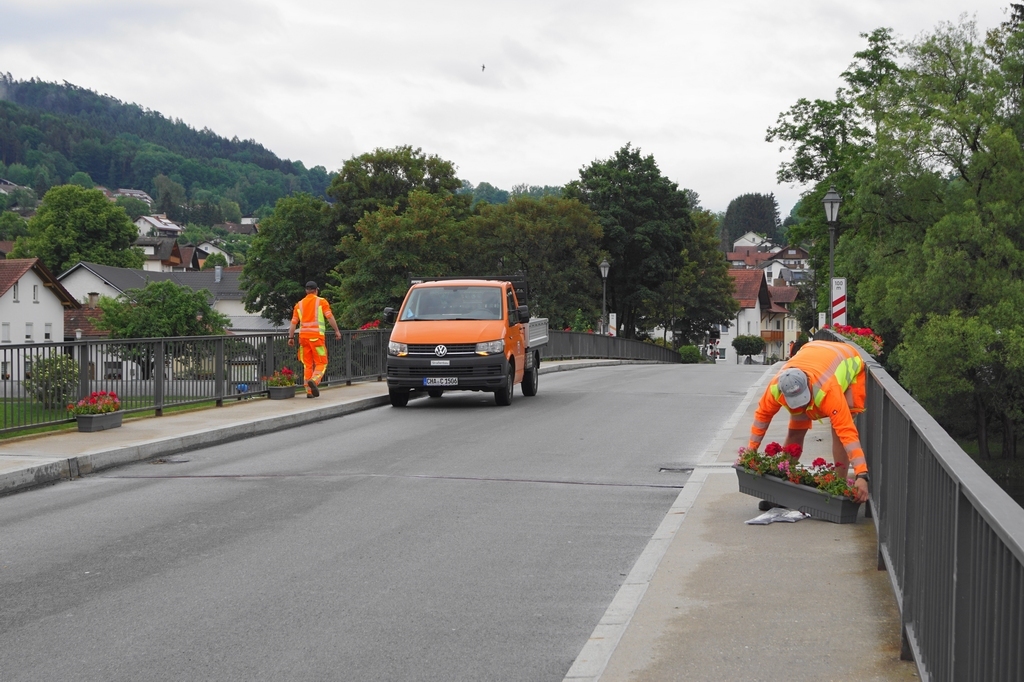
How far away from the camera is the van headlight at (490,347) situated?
18.3 m

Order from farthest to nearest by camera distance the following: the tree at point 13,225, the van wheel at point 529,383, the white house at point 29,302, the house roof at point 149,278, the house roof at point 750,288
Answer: the tree at point 13,225
the house roof at point 750,288
the house roof at point 149,278
the white house at point 29,302
the van wheel at point 529,383

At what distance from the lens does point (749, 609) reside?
228 inches

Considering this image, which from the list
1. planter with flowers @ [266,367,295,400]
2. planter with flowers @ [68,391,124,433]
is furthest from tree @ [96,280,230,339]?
planter with flowers @ [68,391,124,433]

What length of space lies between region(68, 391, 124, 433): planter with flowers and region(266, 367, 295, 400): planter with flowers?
15.6ft

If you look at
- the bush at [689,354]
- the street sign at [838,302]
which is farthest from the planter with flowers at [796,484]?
the bush at [689,354]

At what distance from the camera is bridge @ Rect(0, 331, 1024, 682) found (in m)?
4.63

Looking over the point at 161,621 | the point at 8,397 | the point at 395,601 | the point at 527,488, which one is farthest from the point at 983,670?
the point at 8,397

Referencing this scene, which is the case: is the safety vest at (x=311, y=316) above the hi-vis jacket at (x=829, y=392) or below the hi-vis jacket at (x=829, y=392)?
above

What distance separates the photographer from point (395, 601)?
244 inches

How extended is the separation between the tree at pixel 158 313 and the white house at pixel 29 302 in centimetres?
1137

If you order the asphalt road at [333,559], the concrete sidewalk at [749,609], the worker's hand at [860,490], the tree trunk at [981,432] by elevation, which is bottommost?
the tree trunk at [981,432]

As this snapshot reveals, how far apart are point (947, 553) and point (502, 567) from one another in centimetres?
367

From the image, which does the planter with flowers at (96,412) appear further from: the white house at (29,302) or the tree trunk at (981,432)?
the white house at (29,302)

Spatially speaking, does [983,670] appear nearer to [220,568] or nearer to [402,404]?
[220,568]
